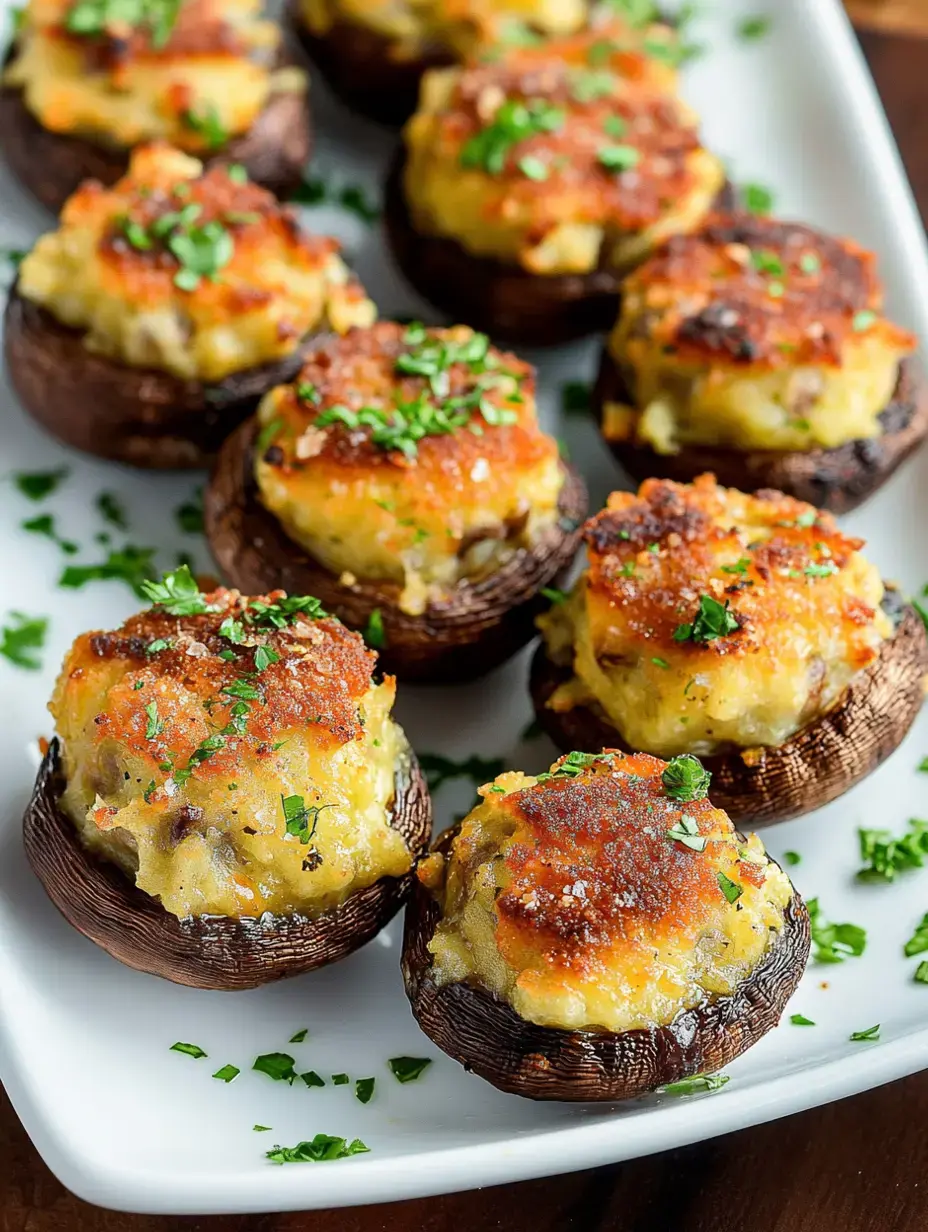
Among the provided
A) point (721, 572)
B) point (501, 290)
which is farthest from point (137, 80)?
point (721, 572)

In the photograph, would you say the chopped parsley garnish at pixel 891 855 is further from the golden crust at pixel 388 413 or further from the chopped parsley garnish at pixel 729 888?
the golden crust at pixel 388 413

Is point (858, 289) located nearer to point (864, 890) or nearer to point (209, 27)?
point (864, 890)

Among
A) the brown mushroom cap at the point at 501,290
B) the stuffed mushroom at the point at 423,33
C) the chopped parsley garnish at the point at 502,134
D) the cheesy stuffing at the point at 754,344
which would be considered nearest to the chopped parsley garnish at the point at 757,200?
the brown mushroom cap at the point at 501,290

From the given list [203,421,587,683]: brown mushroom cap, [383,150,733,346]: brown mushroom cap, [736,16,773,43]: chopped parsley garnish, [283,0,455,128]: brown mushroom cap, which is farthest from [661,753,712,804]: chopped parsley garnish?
[736,16,773,43]: chopped parsley garnish

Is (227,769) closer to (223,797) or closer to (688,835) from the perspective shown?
(223,797)

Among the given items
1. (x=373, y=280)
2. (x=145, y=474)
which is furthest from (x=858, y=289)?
(x=145, y=474)

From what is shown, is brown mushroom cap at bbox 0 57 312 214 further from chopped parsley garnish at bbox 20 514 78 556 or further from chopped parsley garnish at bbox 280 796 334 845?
chopped parsley garnish at bbox 280 796 334 845
